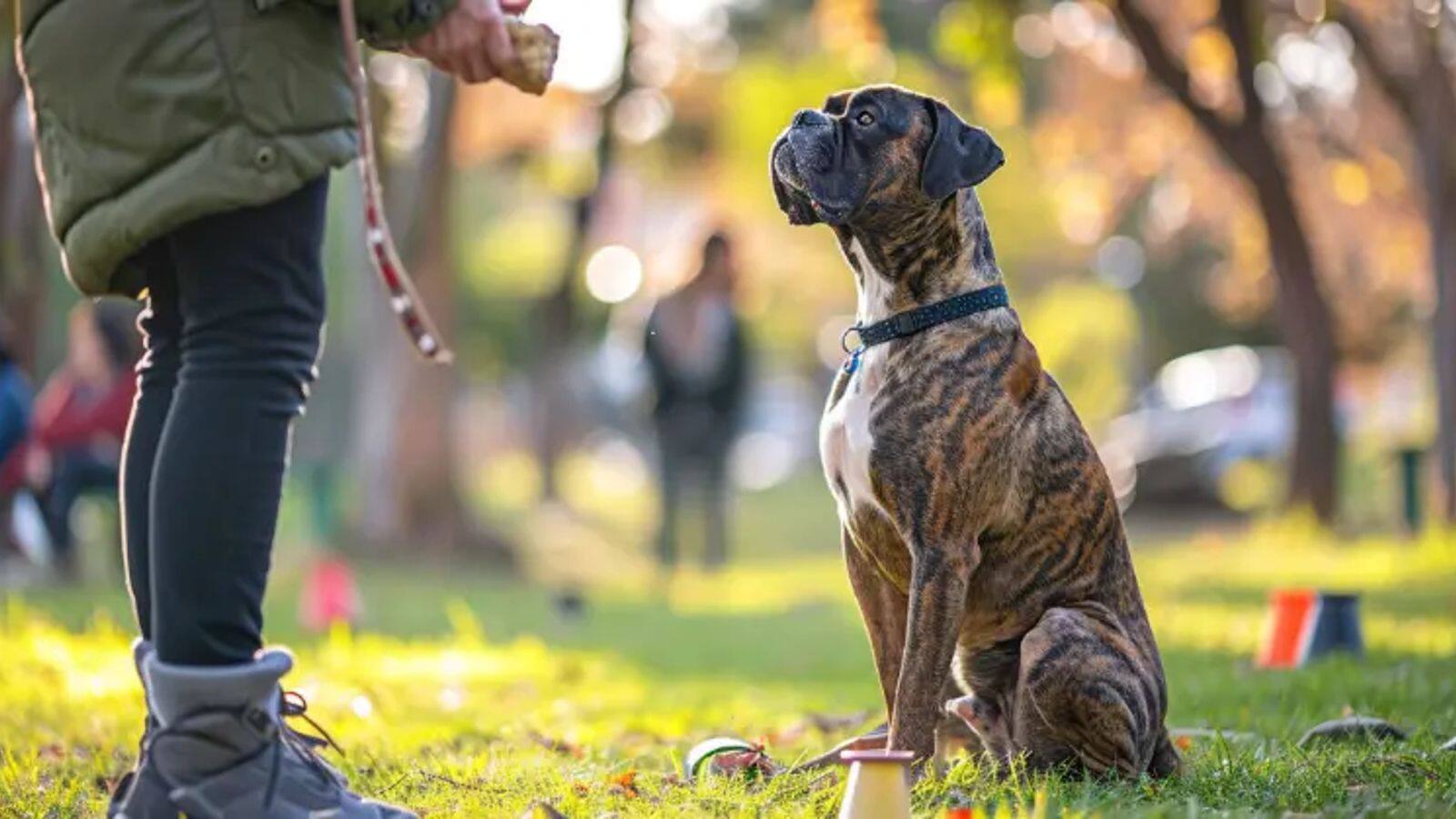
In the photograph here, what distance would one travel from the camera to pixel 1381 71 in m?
17.9

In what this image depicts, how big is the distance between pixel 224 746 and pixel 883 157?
6.32 feet

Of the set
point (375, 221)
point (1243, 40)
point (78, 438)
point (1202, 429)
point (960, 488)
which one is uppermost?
point (1243, 40)

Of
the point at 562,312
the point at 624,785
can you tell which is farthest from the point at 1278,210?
the point at 624,785

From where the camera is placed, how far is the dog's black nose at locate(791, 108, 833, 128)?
4.50 meters

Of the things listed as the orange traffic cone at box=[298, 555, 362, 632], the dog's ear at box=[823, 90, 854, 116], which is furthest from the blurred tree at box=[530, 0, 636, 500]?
the dog's ear at box=[823, 90, 854, 116]

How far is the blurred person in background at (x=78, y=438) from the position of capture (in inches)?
557

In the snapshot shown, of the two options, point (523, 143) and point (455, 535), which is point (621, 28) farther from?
point (523, 143)

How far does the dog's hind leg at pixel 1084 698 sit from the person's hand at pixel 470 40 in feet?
5.54

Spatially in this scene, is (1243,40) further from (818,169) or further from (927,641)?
(927,641)

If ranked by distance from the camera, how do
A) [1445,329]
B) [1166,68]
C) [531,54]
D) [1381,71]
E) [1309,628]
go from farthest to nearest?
[1381,71] < [1166,68] < [1445,329] < [1309,628] < [531,54]

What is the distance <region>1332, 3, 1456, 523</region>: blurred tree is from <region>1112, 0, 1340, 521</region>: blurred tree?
1.02 metres

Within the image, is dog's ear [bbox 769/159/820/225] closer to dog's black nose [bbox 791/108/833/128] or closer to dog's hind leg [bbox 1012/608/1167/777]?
dog's black nose [bbox 791/108/833/128]

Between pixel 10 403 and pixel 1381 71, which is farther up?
pixel 1381 71

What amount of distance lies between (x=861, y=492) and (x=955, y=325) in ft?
1.38
